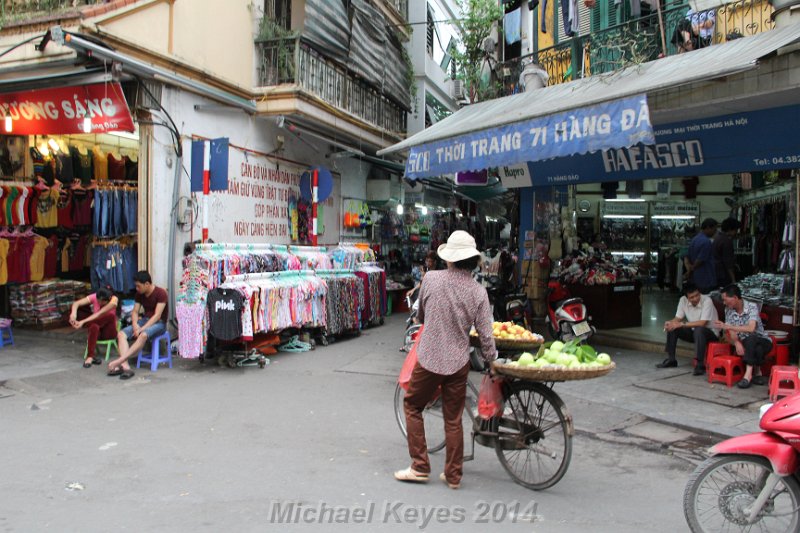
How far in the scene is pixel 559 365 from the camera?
4.25 metres

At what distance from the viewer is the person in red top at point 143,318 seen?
27.3 ft

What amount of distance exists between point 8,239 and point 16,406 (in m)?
4.44

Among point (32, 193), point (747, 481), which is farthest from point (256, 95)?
point (747, 481)

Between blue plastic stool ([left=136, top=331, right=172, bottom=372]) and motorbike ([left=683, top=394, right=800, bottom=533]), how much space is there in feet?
23.5

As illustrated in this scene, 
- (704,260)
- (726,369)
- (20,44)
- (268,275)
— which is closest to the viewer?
(726,369)

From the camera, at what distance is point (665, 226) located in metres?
17.2

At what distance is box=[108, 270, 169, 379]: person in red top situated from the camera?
831 centimetres

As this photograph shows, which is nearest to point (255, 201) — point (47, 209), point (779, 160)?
point (47, 209)

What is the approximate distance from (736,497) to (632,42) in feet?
22.4

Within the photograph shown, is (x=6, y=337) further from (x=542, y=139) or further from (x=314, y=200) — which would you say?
(x=542, y=139)

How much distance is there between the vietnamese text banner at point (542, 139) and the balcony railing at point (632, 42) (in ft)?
5.69

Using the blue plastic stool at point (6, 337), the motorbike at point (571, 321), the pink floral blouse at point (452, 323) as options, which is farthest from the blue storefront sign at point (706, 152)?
the blue plastic stool at point (6, 337)

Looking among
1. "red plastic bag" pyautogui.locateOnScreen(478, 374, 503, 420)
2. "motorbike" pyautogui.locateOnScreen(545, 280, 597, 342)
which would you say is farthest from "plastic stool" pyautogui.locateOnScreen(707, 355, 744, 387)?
"red plastic bag" pyautogui.locateOnScreen(478, 374, 503, 420)

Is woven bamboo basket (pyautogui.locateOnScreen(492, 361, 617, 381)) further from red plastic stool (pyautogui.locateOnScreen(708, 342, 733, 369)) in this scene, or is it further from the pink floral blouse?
red plastic stool (pyautogui.locateOnScreen(708, 342, 733, 369))
